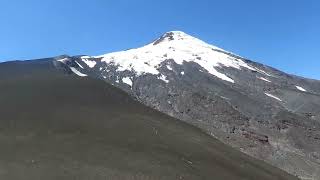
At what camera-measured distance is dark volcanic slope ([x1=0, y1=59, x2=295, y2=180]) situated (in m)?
54.7

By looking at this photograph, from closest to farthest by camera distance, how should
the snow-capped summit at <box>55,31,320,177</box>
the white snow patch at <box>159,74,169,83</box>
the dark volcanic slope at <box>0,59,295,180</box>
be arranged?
the dark volcanic slope at <box>0,59,295,180</box>
the snow-capped summit at <box>55,31,320,177</box>
the white snow patch at <box>159,74,169,83</box>

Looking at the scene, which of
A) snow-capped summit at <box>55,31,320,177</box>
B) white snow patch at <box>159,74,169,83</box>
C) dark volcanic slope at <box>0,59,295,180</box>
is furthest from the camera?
white snow patch at <box>159,74,169,83</box>

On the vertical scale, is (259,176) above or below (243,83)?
below

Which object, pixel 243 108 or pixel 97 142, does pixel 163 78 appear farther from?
pixel 97 142

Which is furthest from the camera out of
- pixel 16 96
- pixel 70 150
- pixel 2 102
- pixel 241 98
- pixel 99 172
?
pixel 241 98

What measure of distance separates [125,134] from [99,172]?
56.2ft

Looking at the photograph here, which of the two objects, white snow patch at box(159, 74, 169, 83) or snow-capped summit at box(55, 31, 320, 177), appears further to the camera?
white snow patch at box(159, 74, 169, 83)

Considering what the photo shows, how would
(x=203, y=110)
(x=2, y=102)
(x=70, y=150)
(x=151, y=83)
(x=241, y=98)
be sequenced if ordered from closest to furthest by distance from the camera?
(x=70, y=150), (x=2, y=102), (x=203, y=110), (x=241, y=98), (x=151, y=83)

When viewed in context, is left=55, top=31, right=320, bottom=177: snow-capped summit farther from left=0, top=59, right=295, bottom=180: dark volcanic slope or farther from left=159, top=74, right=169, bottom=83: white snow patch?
left=0, top=59, right=295, bottom=180: dark volcanic slope

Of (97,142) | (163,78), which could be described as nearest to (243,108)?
(163,78)

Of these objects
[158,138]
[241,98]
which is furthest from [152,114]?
[241,98]

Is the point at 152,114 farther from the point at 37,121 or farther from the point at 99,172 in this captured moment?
the point at 99,172

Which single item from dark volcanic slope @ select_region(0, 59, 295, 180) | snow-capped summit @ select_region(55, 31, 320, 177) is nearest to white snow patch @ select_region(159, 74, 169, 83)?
snow-capped summit @ select_region(55, 31, 320, 177)

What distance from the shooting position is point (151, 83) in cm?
18900
